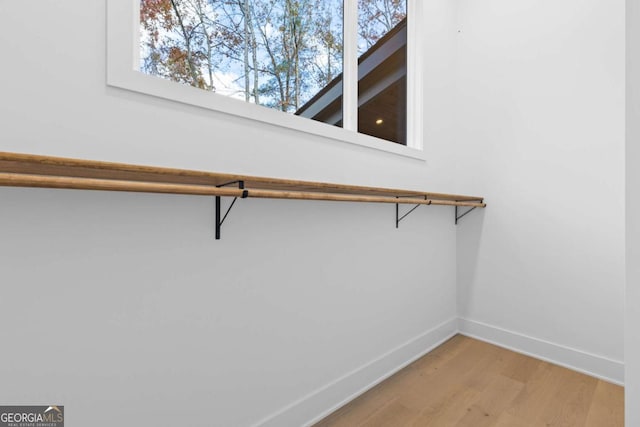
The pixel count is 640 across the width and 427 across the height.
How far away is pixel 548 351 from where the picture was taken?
2080 millimetres

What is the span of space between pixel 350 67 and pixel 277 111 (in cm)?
68

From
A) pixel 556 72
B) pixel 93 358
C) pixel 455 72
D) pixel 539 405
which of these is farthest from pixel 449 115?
pixel 93 358

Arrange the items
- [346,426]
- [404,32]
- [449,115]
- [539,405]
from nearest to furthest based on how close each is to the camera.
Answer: [346,426] → [539,405] → [404,32] → [449,115]

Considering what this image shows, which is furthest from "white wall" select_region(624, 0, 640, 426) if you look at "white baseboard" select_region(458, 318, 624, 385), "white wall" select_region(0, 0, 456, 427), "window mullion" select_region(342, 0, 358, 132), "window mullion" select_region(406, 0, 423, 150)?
"white baseboard" select_region(458, 318, 624, 385)

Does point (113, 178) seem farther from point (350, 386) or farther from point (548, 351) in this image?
point (548, 351)

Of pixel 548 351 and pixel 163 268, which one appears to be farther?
pixel 548 351

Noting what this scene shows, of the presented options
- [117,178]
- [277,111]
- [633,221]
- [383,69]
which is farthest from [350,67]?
[633,221]

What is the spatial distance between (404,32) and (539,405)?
2.38 meters

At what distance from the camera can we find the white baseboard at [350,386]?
1404mm

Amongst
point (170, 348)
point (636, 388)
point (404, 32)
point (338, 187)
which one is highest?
point (404, 32)

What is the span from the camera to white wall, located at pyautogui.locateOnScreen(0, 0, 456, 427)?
2.78ft

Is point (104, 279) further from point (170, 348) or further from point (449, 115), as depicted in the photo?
point (449, 115)

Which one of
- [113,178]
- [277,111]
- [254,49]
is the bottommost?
[113,178]

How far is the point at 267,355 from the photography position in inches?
52.2
